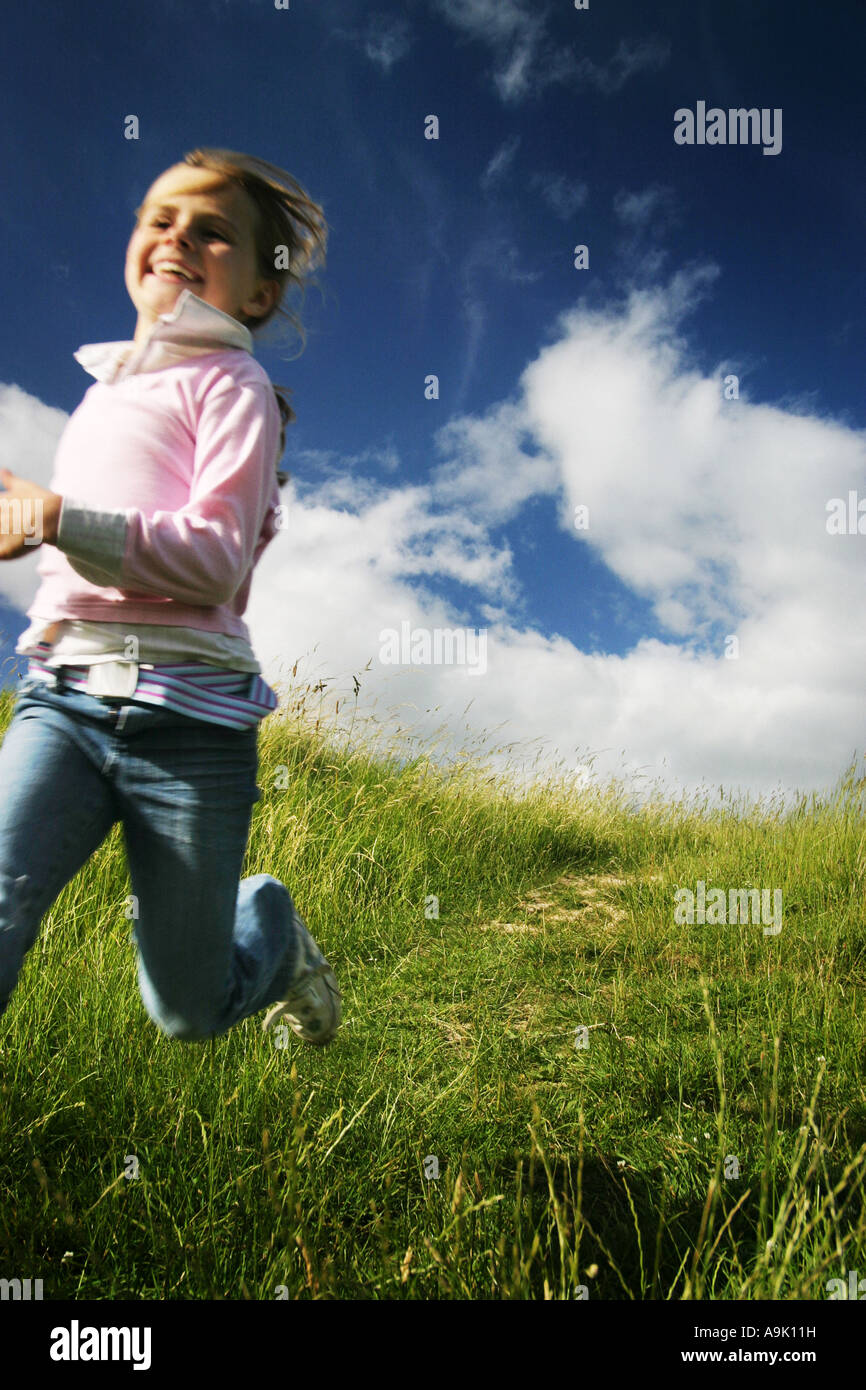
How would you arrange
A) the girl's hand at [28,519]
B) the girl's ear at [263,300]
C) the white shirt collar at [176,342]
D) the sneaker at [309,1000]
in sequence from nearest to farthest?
the girl's hand at [28,519], the white shirt collar at [176,342], the girl's ear at [263,300], the sneaker at [309,1000]

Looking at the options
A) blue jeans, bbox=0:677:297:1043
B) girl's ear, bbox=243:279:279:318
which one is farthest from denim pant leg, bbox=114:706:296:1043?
girl's ear, bbox=243:279:279:318

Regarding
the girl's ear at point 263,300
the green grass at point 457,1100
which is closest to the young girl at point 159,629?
the girl's ear at point 263,300

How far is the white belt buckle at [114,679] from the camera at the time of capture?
5.46ft

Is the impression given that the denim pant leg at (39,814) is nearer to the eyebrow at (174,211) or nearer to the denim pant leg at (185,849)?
the denim pant leg at (185,849)

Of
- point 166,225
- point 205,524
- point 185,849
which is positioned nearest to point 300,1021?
point 185,849

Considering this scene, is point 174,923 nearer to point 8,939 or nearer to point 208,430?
point 8,939

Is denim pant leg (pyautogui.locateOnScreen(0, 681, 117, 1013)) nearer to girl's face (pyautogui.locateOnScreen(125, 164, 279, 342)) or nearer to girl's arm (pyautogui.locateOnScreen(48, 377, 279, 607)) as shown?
girl's arm (pyautogui.locateOnScreen(48, 377, 279, 607))

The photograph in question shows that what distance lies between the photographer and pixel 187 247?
1966mm

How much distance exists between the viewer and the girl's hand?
60.1 inches

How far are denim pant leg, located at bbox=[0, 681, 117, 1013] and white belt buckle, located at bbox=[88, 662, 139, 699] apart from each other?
0.33 ft

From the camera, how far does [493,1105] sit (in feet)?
9.01

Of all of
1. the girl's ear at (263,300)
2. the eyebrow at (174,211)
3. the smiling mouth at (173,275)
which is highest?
the eyebrow at (174,211)
